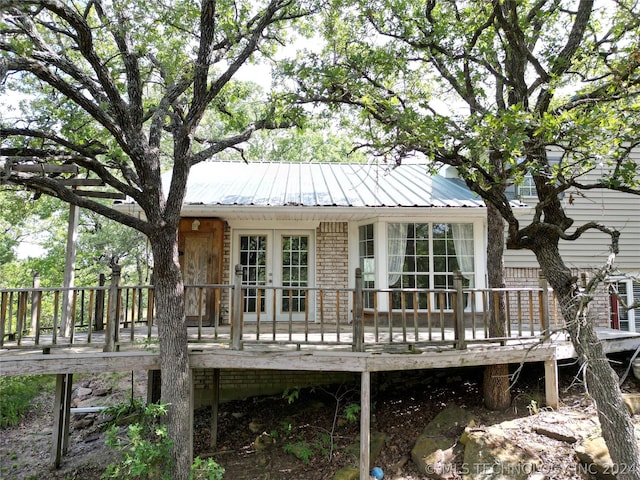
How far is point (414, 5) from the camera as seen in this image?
7312mm

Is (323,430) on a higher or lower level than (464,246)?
lower

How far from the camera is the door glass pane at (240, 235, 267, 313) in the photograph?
30.3 feet

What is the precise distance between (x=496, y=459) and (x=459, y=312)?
79.1 inches

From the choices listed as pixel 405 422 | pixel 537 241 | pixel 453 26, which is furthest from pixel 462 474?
pixel 453 26

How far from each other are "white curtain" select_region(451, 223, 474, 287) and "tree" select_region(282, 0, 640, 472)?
174cm

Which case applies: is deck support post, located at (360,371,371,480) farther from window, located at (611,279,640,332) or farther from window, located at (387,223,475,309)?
window, located at (611,279,640,332)

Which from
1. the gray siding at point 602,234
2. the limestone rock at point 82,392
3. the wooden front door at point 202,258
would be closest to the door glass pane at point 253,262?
the wooden front door at point 202,258

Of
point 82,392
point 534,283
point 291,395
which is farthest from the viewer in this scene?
point 82,392

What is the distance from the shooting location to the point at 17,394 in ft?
34.1

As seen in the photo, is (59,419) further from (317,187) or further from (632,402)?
(632,402)

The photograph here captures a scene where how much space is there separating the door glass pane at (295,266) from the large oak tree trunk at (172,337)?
3.97 meters

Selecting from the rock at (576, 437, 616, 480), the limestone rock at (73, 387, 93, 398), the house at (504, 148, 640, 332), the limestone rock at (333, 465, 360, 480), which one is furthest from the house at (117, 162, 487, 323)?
the limestone rock at (73, 387, 93, 398)

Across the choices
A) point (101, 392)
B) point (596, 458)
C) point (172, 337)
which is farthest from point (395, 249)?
point (101, 392)

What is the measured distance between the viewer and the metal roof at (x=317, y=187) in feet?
26.4
